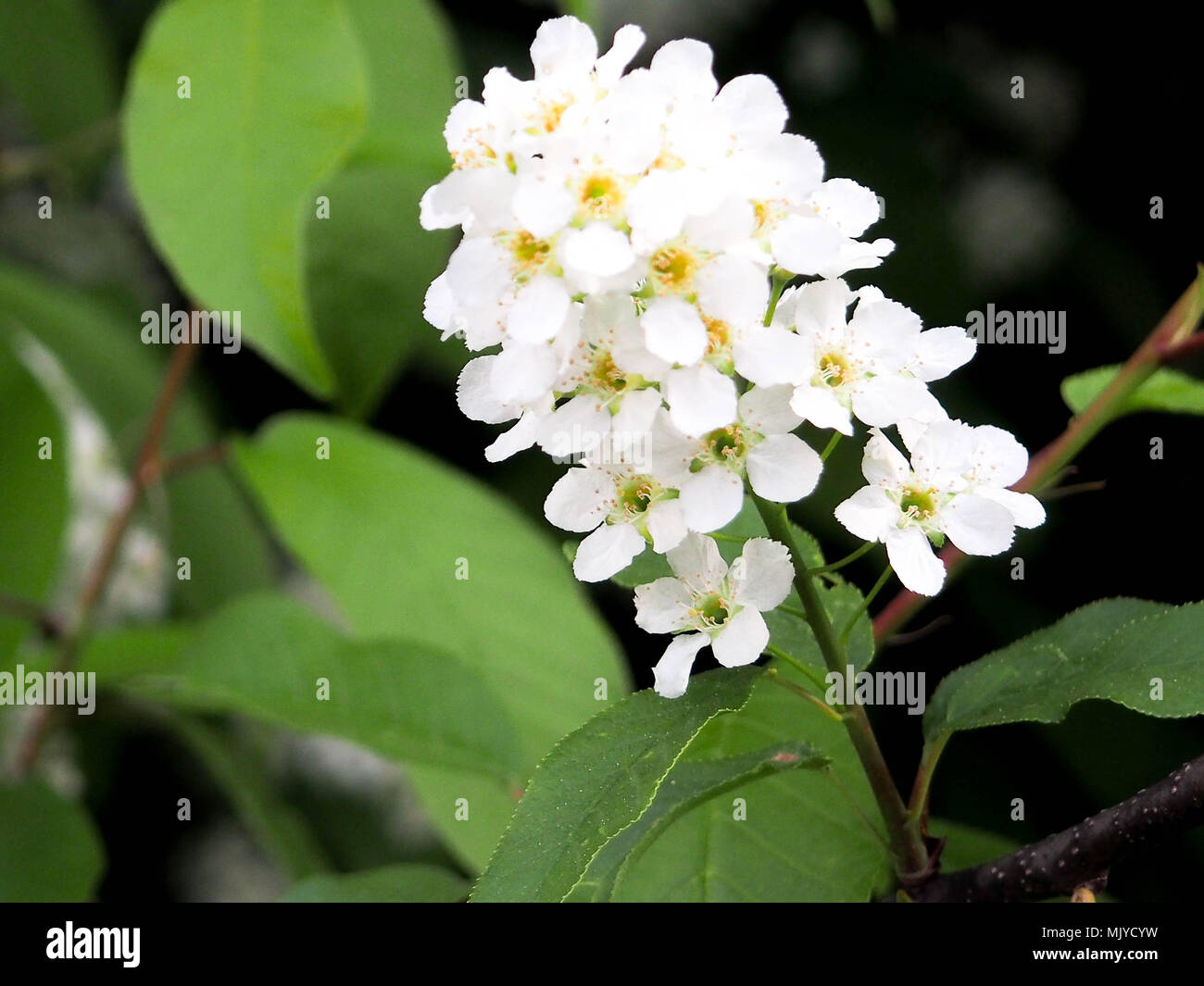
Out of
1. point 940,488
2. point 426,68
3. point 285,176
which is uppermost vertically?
point 426,68

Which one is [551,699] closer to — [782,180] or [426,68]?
[782,180]

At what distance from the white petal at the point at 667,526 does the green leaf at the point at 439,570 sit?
24.8 inches

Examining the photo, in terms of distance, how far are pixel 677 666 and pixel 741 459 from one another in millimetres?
123

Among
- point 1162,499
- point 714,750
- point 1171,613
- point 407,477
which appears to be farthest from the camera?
point 1162,499

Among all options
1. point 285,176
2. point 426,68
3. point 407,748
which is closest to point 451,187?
point 407,748

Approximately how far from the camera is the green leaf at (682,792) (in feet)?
2.36

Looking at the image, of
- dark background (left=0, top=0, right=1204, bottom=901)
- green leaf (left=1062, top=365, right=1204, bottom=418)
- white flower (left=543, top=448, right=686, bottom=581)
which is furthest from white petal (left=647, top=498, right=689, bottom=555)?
dark background (left=0, top=0, right=1204, bottom=901)

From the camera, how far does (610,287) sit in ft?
1.97

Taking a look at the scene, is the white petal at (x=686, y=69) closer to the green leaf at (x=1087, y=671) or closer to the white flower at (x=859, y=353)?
the white flower at (x=859, y=353)

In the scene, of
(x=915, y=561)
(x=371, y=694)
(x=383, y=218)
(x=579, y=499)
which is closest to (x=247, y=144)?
(x=383, y=218)

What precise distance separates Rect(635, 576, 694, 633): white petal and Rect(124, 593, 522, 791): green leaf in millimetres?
424

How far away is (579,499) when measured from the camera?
675 mm

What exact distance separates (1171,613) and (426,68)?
1261 mm

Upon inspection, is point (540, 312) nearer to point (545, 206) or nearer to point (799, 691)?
point (545, 206)
